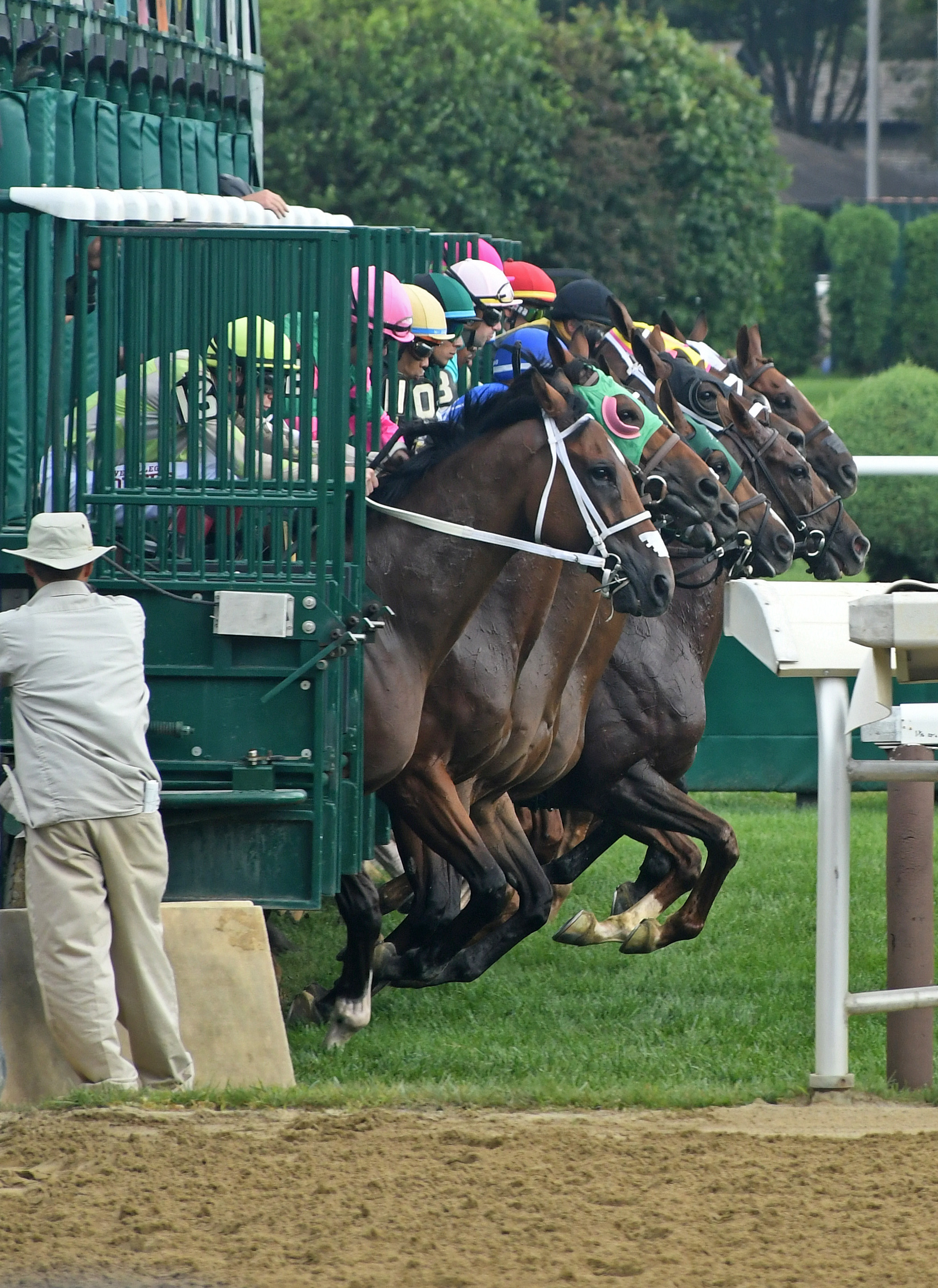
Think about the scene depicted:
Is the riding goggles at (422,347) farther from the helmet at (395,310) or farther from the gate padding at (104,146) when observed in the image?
the gate padding at (104,146)

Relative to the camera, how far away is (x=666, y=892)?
8.20 metres

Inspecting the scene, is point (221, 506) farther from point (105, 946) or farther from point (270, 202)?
point (270, 202)

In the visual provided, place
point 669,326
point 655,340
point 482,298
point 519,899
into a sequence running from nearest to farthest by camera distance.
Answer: point 519,899 < point 655,340 < point 482,298 < point 669,326

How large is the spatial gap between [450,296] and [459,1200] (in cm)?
464

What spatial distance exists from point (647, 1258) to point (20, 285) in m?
3.58

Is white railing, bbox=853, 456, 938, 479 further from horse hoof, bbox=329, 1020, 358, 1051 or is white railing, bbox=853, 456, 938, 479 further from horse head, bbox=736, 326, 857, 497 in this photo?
horse hoof, bbox=329, 1020, 358, 1051

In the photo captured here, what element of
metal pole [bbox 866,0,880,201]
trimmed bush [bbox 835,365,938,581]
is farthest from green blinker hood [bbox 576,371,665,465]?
metal pole [bbox 866,0,880,201]

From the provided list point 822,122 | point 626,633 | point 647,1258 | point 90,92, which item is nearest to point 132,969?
point 647,1258

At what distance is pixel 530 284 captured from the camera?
10141 millimetres

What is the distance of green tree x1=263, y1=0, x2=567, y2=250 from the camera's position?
27.0 m

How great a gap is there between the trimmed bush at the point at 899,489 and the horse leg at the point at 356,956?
619cm

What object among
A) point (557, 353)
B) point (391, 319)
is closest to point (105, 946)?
point (557, 353)

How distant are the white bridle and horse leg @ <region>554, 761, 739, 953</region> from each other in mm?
1713

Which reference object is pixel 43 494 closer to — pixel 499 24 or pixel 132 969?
pixel 132 969
